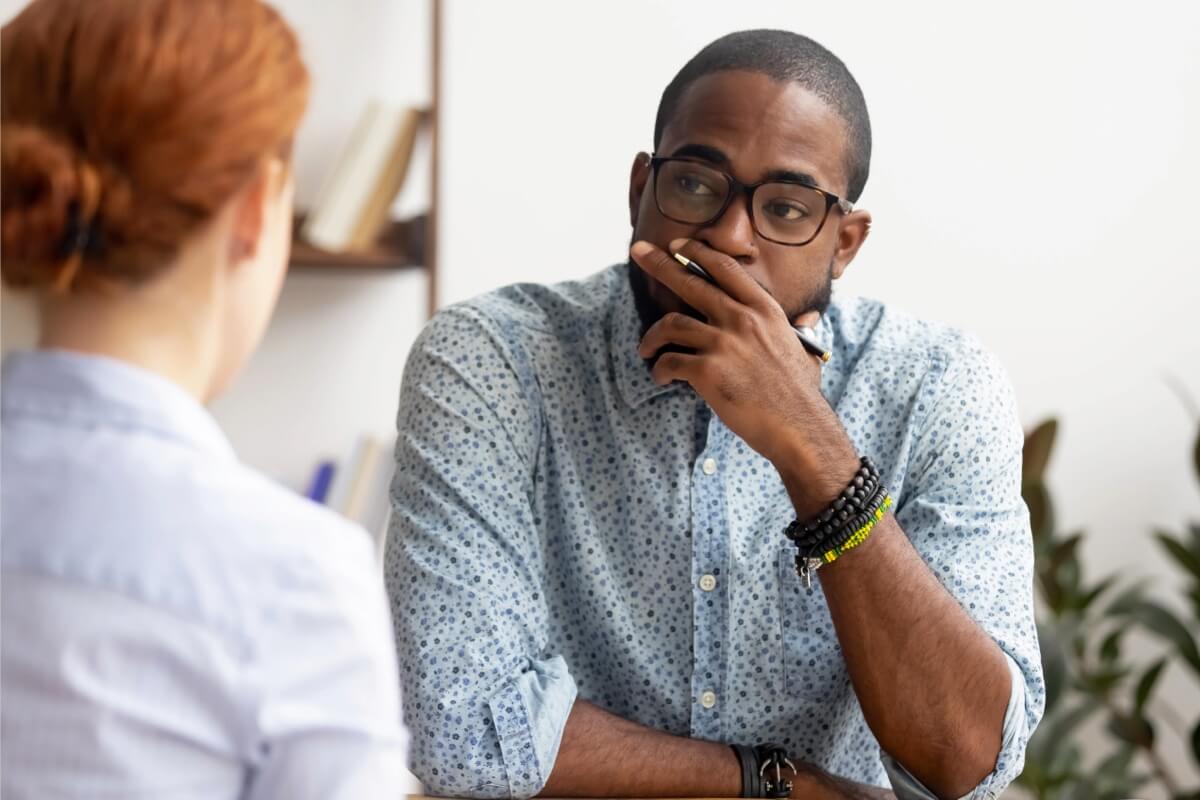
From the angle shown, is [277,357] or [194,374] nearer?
[194,374]

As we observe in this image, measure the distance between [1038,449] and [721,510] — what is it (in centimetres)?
114

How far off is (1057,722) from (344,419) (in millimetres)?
1414

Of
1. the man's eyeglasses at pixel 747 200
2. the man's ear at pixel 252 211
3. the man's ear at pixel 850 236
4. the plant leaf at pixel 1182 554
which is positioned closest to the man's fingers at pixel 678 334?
the man's eyeglasses at pixel 747 200

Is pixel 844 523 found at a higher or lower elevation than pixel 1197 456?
higher

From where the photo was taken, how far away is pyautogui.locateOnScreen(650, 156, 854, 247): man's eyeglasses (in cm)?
139

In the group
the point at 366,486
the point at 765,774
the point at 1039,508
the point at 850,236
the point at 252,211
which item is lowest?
the point at 366,486

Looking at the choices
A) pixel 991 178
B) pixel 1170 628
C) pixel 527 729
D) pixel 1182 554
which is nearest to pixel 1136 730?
pixel 1170 628

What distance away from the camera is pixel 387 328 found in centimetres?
264

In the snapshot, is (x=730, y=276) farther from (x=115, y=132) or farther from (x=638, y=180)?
(x=115, y=132)

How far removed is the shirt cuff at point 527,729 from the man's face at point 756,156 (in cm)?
42

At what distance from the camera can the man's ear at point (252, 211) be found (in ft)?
2.39

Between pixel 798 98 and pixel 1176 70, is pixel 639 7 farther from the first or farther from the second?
pixel 798 98

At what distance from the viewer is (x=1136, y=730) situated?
2.45 meters

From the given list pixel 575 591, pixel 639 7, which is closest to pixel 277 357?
pixel 639 7
